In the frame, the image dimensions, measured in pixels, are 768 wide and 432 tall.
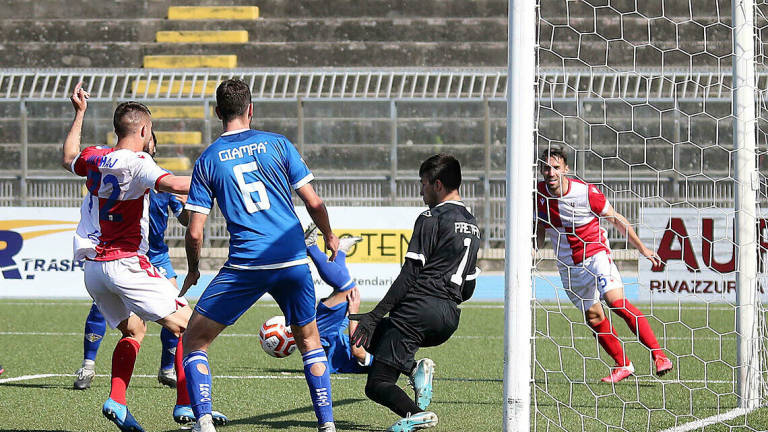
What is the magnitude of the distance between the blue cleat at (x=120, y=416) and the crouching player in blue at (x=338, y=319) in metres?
A: 1.89

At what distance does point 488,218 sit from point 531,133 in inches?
484

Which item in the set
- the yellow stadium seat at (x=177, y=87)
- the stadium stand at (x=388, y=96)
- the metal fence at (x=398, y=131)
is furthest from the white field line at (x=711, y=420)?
the yellow stadium seat at (x=177, y=87)

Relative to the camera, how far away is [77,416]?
6.04m

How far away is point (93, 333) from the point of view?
7.41 m

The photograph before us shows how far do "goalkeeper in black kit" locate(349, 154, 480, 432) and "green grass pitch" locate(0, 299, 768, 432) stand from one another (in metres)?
0.43

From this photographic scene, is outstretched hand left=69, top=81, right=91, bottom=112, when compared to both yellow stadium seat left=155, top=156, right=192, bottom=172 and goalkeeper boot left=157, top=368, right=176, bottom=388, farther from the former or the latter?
yellow stadium seat left=155, top=156, right=192, bottom=172

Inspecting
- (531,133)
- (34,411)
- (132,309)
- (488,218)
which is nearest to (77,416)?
(34,411)

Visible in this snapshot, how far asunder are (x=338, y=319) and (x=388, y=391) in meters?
1.93

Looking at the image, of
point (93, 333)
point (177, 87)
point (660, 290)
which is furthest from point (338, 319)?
point (177, 87)

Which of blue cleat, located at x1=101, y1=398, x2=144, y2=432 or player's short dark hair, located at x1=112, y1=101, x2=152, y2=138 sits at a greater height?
player's short dark hair, located at x1=112, y1=101, x2=152, y2=138

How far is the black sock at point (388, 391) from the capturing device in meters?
5.35

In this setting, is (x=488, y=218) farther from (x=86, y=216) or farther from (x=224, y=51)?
(x=86, y=216)

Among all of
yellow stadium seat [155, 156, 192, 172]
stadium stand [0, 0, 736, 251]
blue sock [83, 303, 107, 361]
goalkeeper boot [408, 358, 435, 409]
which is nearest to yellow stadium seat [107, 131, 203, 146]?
stadium stand [0, 0, 736, 251]

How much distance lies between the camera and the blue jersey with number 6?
5.02m
